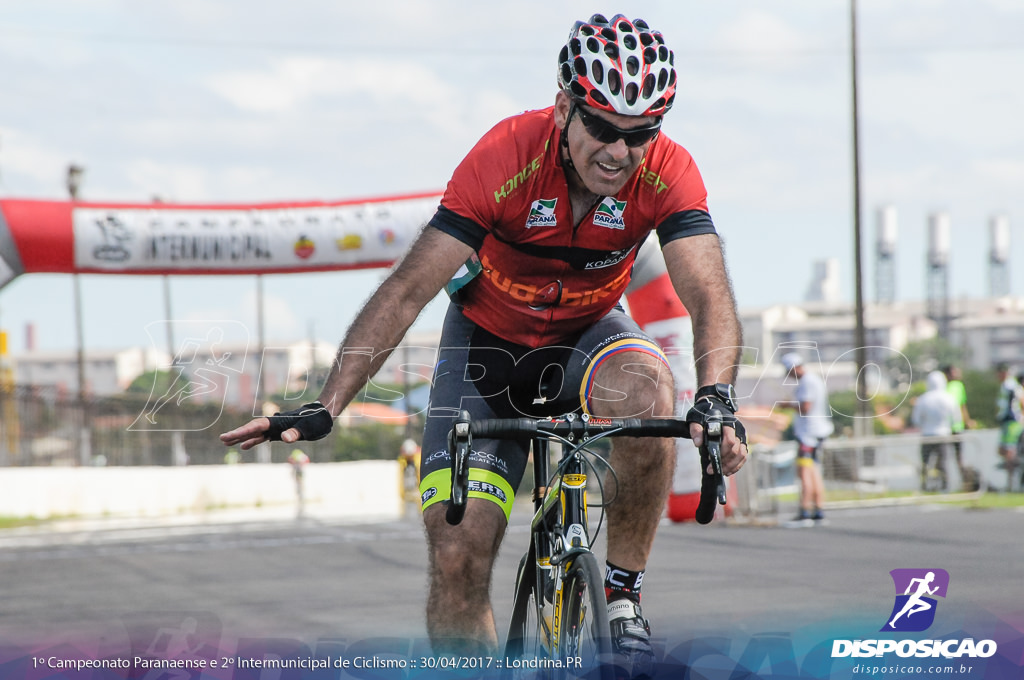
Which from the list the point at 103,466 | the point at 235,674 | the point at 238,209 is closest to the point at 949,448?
the point at 238,209

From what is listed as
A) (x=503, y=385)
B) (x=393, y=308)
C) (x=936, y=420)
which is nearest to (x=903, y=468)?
(x=936, y=420)

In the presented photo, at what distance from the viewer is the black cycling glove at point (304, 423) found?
293cm

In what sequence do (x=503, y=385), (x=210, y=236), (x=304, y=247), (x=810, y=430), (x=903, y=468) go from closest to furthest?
(x=503, y=385), (x=810, y=430), (x=210, y=236), (x=304, y=247), (x=903, y=468)

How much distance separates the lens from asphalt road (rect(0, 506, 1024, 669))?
22.1ft

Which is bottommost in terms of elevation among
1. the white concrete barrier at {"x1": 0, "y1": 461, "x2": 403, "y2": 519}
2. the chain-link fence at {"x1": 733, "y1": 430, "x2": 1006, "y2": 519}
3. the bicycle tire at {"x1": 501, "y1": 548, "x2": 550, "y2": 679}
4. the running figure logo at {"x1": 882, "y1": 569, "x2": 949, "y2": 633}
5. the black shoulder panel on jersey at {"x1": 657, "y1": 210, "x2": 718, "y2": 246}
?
the white concrete barrier at {"x1": 0, "y1": 461, "x2": 403, "y2": 519}

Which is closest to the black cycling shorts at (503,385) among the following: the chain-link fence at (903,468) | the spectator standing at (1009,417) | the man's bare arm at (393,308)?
the man's bare arm at (393,308)

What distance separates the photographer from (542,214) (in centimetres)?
379

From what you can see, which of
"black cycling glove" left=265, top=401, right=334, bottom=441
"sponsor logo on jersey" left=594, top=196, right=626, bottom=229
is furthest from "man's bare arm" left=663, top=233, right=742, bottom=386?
"black cycling glove" left=265, top=401, right=334, bottom=441

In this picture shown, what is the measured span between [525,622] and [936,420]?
1334 centimetres

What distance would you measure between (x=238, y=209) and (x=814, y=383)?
672 centimetres

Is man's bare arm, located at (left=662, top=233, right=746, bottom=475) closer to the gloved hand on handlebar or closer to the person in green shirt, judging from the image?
the gloved hand on handlebar

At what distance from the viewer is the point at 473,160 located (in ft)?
12.2

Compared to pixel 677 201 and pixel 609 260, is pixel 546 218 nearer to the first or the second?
pixel 609 260

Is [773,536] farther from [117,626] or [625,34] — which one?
[625,34]
